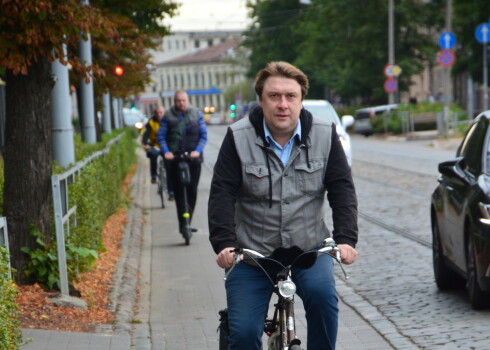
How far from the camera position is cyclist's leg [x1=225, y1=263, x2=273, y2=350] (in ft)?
15.1

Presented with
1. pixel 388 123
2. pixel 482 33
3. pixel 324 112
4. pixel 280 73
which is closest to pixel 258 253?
pixel 280 73

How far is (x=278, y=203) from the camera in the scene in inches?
185

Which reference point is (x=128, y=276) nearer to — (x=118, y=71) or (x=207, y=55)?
Result: (x=118, y=71)

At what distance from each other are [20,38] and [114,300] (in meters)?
2.29

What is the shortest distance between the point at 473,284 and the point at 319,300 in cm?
360

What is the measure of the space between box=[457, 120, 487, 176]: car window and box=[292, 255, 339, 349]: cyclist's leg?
3.87 metres

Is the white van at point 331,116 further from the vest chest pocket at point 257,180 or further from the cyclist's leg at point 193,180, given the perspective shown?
the vest chest pocket at point 257,180

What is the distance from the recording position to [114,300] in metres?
9.09

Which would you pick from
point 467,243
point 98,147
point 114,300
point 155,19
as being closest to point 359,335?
point 467,243

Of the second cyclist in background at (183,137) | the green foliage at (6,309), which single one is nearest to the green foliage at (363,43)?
the second cyclist in background at (183,137)

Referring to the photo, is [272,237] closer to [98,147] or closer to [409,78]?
[98,147]

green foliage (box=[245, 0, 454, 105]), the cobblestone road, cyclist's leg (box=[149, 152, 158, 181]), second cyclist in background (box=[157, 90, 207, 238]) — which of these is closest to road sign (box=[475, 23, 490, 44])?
cyclist's leg (box=[149, 152, 158, 181])

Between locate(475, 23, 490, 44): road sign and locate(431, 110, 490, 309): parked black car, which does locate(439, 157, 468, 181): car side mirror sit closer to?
locate(431, 110, 490, 309): parked black car

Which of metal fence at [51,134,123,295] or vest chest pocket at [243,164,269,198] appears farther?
metal fence at [51,134,123,295]
